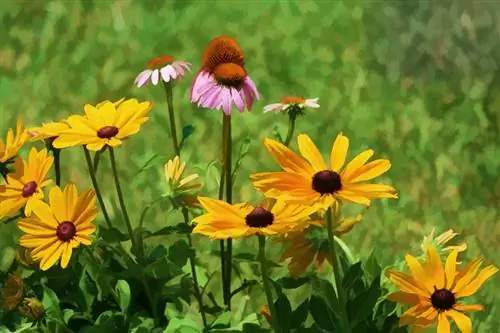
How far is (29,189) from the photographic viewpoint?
1.52 meters

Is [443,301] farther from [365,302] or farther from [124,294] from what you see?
[124,294]

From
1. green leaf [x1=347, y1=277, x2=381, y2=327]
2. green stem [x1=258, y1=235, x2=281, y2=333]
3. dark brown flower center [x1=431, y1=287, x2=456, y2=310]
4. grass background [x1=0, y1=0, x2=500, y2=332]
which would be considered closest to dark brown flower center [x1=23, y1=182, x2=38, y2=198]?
green stem [x1=258, y1=235, x2=281, y2=333]

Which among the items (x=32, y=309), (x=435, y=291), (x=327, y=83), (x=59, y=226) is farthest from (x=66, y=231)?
(x=327, y=83)

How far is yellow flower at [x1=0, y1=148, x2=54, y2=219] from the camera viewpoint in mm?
1505

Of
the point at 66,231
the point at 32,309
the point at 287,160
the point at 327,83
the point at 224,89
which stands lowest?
the point at 32,309

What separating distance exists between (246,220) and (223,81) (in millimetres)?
267

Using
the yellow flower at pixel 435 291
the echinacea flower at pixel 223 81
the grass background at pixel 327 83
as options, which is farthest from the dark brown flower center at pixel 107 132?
the grass background at pixel 327 83

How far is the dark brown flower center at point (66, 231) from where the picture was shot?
1.43 meters

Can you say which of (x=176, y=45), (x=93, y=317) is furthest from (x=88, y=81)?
(x=93, y=317)

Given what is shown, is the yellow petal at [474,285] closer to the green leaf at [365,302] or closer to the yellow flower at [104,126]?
the green leaf at [365,302]

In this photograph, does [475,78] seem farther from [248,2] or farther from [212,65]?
[212,65]

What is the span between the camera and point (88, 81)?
3641mm

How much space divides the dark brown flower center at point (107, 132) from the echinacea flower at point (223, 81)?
0.12 m

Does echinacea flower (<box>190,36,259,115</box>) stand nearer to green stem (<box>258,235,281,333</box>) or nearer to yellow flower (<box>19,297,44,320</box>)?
green stem (<box>258,235,281,333</box>)
